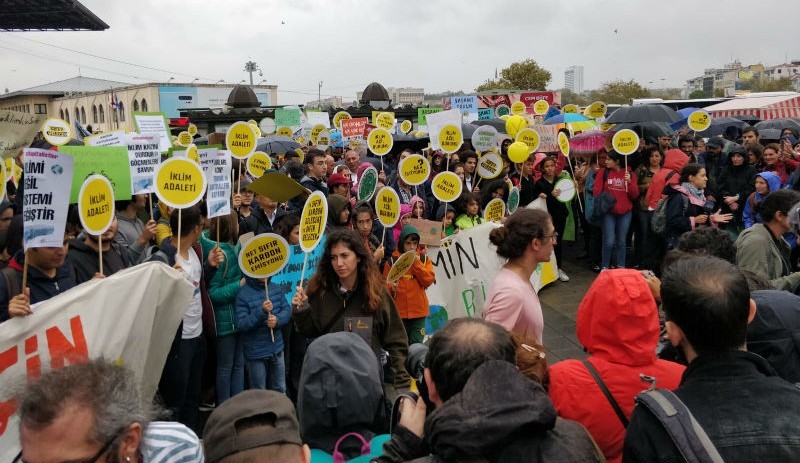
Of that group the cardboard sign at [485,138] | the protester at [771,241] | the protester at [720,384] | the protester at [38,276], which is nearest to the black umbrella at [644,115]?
the cardboard sign at [485,138]

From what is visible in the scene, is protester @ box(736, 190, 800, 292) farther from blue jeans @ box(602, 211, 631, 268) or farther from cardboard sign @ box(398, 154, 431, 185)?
blue jeans @ box(602, 211, 631, 268)

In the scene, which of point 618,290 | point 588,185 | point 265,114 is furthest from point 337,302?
point 265,114

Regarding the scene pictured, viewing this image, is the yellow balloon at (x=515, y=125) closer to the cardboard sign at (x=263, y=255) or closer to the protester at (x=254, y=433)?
the cardboard sign at (x=263, y=255)

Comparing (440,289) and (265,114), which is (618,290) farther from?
(265,114)

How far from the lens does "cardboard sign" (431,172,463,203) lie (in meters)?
5.84

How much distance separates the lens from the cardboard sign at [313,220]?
401 centimetres

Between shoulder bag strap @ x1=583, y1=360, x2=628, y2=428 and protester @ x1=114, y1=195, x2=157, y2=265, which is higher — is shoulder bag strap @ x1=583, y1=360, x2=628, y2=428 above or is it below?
below

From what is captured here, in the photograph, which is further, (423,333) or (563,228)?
(563,228)

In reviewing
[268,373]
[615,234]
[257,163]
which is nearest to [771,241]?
[268,373]

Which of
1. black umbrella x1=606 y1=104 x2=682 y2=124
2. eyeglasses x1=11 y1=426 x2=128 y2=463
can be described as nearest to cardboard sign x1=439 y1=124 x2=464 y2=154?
black umbrella x1=606 y1=104 x2=682 y2=124

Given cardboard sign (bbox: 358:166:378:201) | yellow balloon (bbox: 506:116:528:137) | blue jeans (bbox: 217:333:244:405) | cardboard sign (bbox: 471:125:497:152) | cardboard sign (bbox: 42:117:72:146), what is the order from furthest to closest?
yellow balloon (bbox: 506:116:528:137) < cardboard sign (bbox: 471:125:497:152) < cardboard sign (bbox: 42:117:72:146) < cardboard sign (bbox: 358:166:378:201) < blue jeans (bbox: 217:333:244:405)

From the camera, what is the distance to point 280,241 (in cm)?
401

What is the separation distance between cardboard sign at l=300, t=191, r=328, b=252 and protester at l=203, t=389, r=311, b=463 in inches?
96.3

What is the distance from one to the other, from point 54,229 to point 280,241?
143 cm
